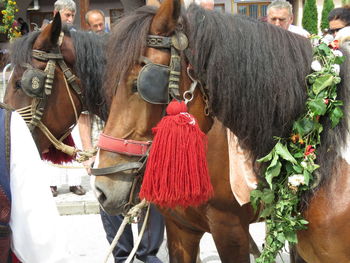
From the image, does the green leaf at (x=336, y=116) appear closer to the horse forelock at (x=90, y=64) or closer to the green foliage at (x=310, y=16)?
the horse forelock at (x=90, y=64)

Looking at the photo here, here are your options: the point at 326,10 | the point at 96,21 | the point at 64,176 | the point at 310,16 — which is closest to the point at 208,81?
the point at 96,21

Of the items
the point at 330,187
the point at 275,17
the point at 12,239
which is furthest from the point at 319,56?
the point at 275,17

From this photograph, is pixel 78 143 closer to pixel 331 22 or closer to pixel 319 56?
pixel 331 22

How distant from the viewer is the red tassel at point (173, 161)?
1.75 m

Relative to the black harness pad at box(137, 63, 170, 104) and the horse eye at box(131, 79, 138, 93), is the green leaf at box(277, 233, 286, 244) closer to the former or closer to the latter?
the black harness pad at box(137, 63, 170, 104)

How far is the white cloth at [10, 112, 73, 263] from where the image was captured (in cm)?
131

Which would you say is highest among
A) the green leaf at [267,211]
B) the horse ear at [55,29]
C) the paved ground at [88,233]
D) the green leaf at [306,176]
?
the horse ear at [55,29]

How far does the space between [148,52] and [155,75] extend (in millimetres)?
113

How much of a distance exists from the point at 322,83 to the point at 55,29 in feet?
5.41

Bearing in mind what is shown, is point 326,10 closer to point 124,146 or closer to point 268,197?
point 268,197

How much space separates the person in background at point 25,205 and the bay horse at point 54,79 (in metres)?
1.40

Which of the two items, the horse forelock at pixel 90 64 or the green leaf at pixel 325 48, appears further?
the horse forelock at pixel 90 64

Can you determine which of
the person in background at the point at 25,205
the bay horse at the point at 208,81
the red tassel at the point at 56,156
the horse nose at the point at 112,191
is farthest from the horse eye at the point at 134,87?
the red tassel at the point at 56,156

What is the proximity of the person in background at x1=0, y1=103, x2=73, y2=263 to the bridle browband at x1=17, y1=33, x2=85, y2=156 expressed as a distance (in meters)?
1.35
